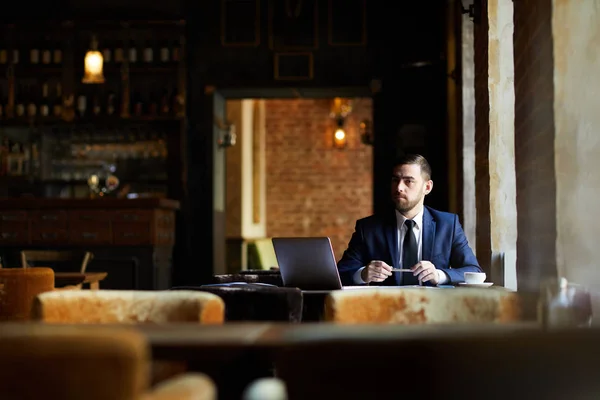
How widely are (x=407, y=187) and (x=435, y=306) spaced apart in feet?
5.88

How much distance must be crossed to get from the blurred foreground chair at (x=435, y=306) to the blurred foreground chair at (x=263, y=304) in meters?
0.62

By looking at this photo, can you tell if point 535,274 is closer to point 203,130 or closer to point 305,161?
point 203,130

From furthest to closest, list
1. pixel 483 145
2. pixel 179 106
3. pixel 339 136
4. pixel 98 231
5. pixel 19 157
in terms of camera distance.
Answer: pixel 339 136
pixel 19 157
pixel 179 106
pixel 98 231
pixel 483 145

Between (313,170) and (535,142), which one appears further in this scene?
(313,170)

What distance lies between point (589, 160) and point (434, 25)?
21.2ft

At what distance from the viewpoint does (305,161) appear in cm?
1302

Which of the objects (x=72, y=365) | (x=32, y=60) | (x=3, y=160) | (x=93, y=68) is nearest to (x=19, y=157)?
(x=3, y=160)

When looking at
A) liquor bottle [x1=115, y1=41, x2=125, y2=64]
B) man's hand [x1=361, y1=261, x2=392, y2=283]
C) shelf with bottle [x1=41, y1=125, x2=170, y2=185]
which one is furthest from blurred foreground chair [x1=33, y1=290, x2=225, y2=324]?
liquor bottle [x1=115, y1=41, x2=125, y2=64]

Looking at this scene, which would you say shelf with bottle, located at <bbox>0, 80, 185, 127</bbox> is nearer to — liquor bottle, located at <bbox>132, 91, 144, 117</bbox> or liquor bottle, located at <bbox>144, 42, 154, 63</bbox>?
liquor bottle, located at <bbox>132, 91, 144, 117</bbox>

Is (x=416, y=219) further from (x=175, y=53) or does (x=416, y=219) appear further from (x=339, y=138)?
(x=339, y=138)

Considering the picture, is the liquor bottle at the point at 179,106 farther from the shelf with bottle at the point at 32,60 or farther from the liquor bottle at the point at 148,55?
the shelf with bottle at the point at 32,60

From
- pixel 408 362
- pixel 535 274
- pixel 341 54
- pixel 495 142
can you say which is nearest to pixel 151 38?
pixel 341 54

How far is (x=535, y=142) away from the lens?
334cm

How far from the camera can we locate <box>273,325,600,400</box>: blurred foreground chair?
1.36 m
